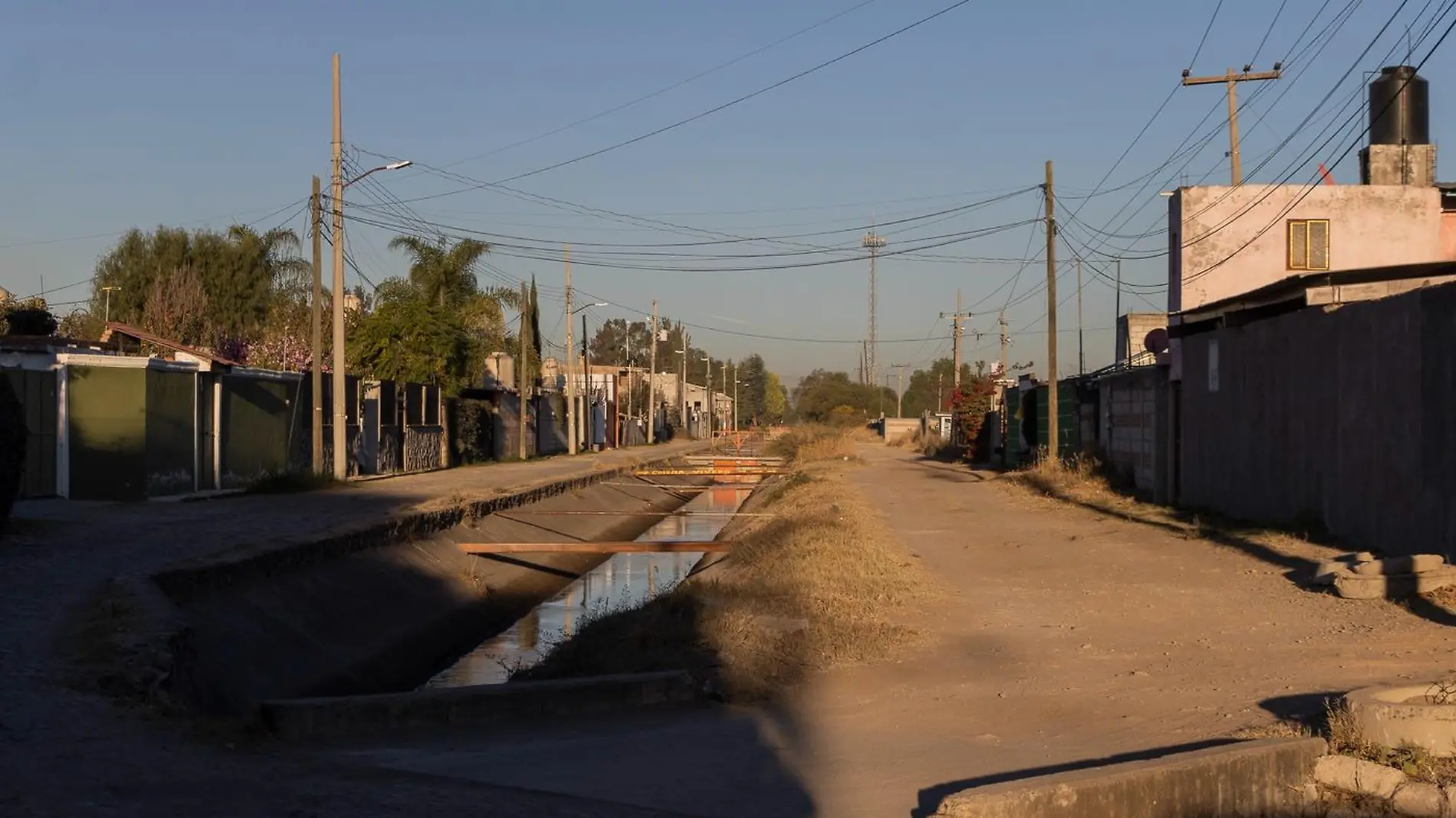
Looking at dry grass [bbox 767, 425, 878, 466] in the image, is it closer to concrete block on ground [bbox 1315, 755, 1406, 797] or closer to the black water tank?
the black water tank

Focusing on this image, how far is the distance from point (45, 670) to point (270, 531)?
1056cm

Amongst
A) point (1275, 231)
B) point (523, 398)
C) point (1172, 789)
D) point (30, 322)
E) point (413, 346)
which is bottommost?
point (1172, 789)

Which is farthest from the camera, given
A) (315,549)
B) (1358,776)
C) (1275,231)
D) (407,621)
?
(1275,231)

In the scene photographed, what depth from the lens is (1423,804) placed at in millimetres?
6395

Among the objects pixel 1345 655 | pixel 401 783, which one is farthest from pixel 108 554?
pixel 1345 655

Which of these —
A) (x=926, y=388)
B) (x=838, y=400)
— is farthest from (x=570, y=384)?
(x=926, y=388)

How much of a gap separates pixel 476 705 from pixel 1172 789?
16.0 ft

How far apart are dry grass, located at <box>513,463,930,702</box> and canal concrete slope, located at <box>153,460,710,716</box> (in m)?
2.82

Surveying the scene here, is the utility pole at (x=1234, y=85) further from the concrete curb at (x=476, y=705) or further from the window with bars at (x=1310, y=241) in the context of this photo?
the concrete curb at (x=476, y=705)

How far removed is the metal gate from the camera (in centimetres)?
2145

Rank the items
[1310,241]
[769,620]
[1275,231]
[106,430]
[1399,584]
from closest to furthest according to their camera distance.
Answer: [1399,584]
[769,620]
[106,430]
[1310,241]
[1275,231]

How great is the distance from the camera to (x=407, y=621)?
63.3 ft

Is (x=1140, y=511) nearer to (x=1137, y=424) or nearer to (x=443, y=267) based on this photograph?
(x=1137, y=424)

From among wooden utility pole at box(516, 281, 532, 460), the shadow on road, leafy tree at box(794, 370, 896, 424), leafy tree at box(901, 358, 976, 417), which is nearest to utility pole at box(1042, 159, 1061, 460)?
wooden utility pole at box(516, 281, 532, 460)
